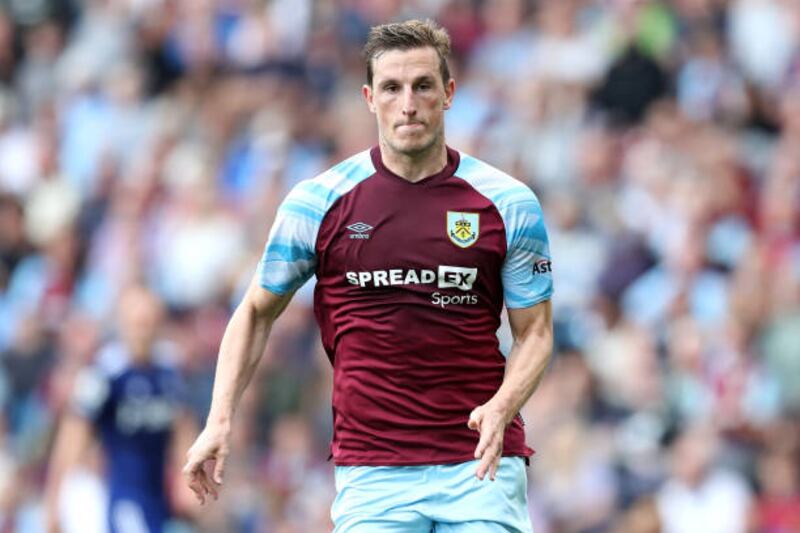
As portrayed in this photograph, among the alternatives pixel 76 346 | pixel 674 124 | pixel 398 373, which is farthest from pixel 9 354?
pixel 398 373

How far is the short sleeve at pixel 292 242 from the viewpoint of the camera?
7051mm

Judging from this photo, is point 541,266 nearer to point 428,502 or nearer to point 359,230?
point 359,230

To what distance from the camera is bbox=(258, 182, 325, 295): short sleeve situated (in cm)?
705

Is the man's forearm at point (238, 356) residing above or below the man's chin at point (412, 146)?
below

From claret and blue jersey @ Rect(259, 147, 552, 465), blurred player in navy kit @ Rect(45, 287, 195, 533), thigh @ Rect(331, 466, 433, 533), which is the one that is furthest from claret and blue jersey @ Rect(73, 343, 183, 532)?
thigh @ Rect(331, 466, 433, 533)

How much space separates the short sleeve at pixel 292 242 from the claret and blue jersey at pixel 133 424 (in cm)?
530

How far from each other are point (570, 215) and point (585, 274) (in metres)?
0.51

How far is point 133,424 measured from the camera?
12.3 metres

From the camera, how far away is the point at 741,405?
13945 mm

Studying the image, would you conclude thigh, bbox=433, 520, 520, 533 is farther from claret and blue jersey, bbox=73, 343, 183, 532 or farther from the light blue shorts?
claret and blue jersey, bbox=73, 343, 183, 532

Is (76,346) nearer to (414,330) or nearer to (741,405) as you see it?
(741,405)

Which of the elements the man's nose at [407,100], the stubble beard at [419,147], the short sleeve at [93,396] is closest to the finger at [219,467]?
the stubble beard at [419,147]

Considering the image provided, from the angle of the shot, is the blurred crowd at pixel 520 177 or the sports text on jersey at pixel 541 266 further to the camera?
the blurred crowd at pixel 520 177

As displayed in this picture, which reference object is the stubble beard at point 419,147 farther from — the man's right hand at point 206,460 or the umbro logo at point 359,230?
the man's right hand at point 206,460
